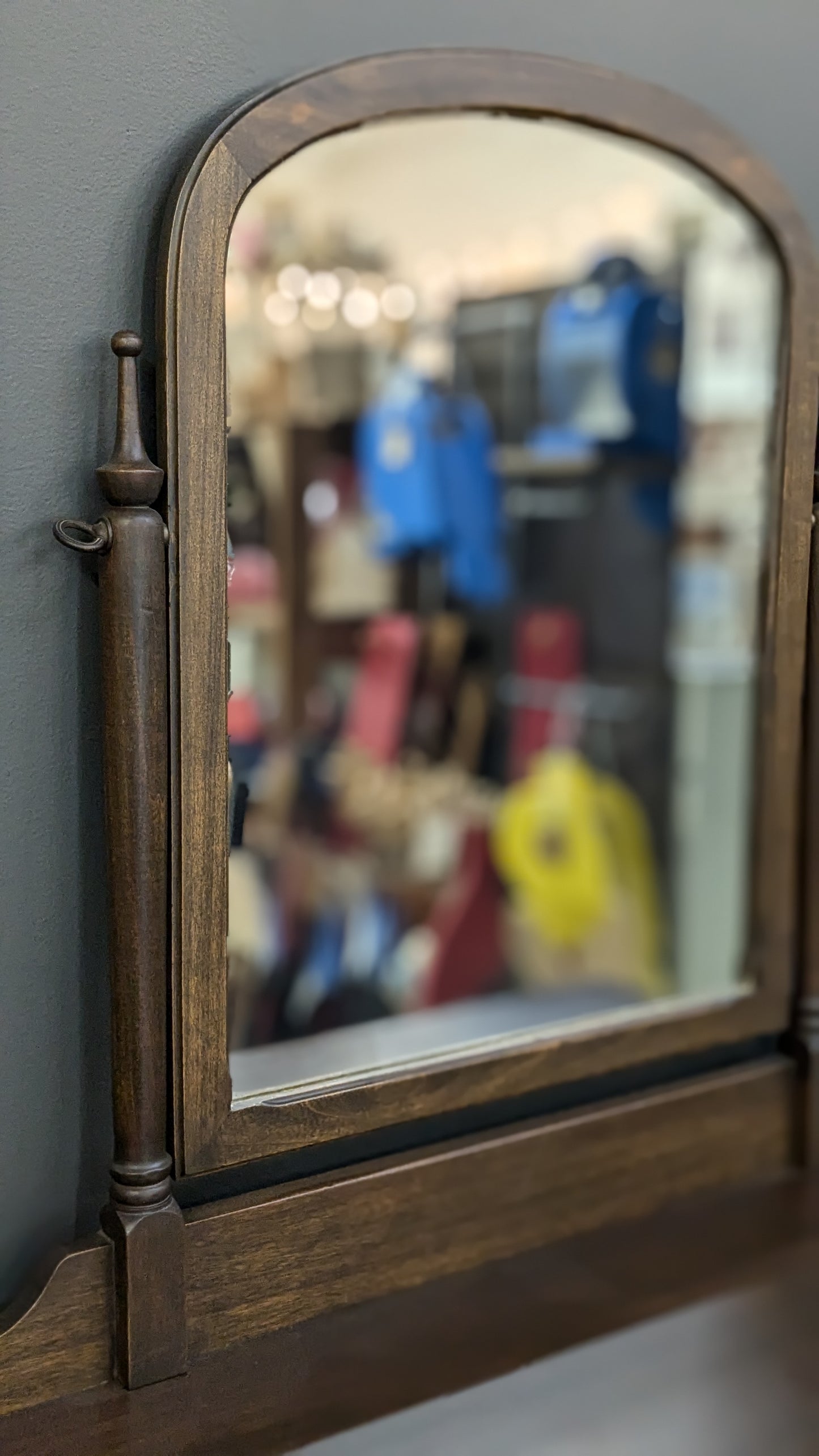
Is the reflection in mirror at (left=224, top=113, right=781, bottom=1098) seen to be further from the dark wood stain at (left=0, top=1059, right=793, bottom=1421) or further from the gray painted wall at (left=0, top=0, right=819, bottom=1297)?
the gray painted wall at (left=0, top=0, right=819, bottom=1297)

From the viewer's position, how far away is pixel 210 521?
0.97 meters

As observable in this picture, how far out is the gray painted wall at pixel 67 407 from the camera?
906 mm

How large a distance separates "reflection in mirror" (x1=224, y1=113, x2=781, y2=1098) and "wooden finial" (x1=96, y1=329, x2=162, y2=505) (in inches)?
55.1

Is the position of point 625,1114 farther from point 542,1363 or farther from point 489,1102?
point 542,1363

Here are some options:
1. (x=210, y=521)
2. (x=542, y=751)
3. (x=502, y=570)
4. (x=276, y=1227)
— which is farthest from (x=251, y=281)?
(x=276, y=1227)

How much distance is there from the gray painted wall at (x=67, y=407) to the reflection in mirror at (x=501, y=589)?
1.33 m

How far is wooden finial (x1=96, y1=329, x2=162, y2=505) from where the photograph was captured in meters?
0.92

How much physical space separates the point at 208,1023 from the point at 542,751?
78.0 inches

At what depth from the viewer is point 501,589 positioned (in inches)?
115

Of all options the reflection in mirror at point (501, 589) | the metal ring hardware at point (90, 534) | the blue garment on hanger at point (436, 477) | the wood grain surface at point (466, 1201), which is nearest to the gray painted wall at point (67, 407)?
the metal ring hardware at point (90, 534)

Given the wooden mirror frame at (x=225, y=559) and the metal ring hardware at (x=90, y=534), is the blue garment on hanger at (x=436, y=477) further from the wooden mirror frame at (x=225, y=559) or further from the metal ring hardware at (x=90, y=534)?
the metal ring hardware at (x=90, y=534)

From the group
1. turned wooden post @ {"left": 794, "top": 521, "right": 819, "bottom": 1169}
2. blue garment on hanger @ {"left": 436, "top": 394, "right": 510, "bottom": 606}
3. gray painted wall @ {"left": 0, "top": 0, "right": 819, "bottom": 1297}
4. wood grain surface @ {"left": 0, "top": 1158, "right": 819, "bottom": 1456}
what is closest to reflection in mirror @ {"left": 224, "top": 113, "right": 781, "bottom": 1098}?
blue garment on hanger @ {"left": 436, "top": 394, "right": 510, "bottom": 606}

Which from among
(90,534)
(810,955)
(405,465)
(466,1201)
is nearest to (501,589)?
Result: (405,465)

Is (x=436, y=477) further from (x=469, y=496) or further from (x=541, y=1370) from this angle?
(x=541, y=1370)
